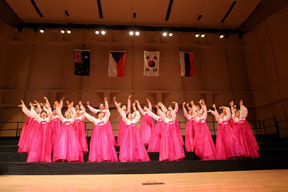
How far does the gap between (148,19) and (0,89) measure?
7.56 metres

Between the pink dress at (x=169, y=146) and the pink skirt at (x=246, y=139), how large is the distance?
1869 mm

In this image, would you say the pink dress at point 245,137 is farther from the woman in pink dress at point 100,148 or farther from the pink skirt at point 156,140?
the woman in pink dress at point 100,148

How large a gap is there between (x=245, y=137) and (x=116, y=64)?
5.86 meters

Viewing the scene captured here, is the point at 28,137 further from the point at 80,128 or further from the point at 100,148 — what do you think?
the point at 100,148

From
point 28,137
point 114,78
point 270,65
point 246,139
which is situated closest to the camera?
point 246,139

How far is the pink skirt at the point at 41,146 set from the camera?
16.5ft

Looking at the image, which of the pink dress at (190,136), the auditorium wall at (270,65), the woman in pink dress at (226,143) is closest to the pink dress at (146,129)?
the pink dress at (190,136)

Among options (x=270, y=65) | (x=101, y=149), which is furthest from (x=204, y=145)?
(x=270, y=65)

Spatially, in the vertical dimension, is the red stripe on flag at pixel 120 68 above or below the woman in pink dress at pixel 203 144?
above

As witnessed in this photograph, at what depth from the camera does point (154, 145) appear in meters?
5.98

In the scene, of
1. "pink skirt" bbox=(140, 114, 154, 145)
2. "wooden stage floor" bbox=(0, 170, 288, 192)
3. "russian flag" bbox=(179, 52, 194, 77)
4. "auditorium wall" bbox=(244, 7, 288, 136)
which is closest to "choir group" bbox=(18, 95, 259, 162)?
"pink skirt" bbox=(140, 114, 154, 145)

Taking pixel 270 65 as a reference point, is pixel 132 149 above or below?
below

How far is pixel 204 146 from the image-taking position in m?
5.43

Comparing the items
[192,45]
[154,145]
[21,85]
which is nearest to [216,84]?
[192,45]
